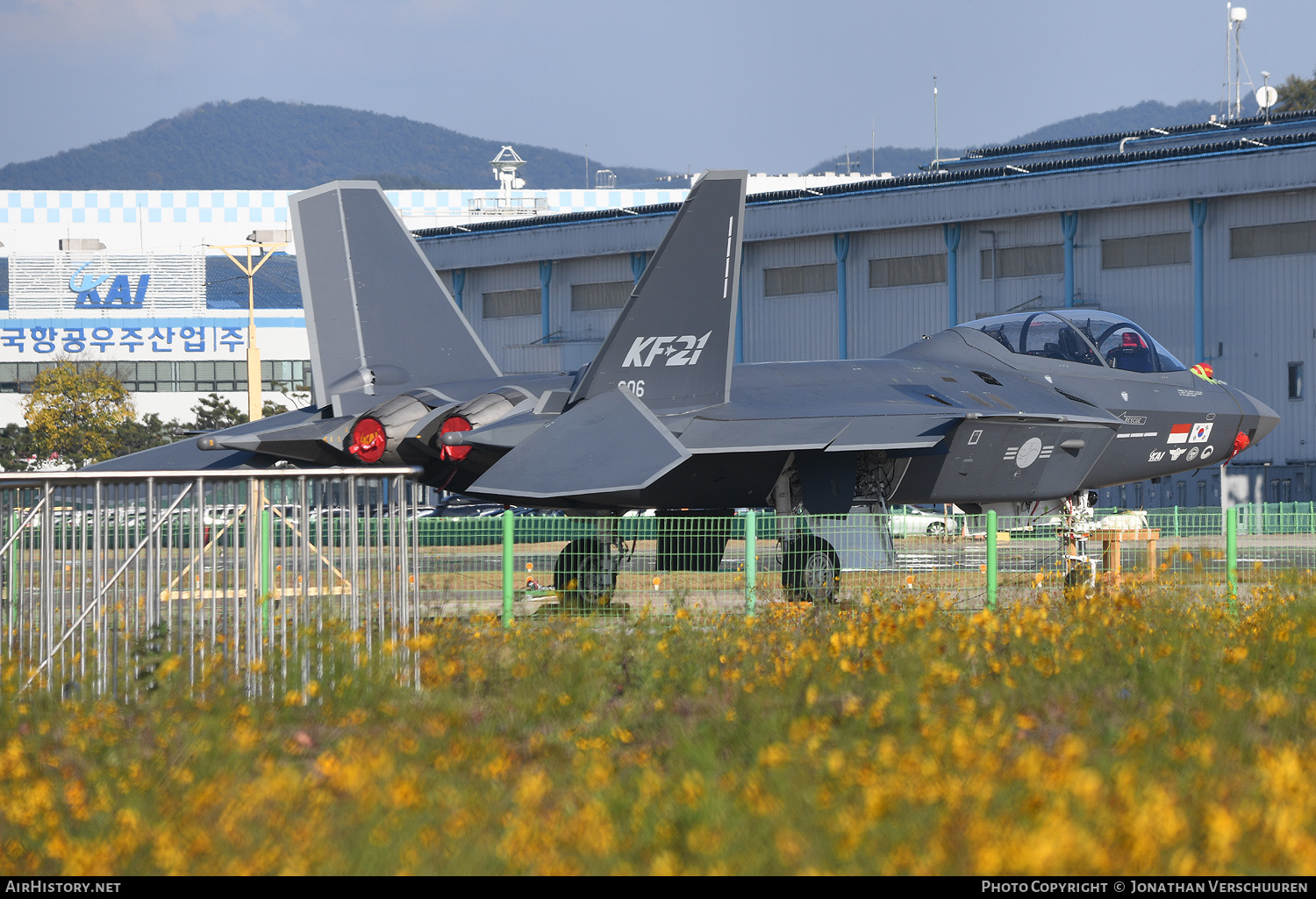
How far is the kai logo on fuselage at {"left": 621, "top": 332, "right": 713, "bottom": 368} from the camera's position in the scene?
464 inches

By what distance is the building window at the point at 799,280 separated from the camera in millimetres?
40156

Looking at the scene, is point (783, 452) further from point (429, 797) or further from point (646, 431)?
point (429, 797)

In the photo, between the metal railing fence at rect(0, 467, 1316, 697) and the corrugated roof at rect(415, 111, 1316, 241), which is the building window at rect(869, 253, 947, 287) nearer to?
the corrugated roof at rect(415, 111, 1316, 241)

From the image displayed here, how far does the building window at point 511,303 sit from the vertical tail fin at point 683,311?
113 ft

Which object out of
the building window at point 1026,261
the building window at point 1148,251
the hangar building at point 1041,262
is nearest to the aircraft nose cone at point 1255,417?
the hangar building at point 1041,262

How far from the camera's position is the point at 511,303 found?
46.8 metres

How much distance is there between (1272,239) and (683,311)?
1079 inches

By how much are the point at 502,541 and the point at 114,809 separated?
25.9 feet

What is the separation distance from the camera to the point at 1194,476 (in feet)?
116

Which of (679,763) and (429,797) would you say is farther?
(679,763)

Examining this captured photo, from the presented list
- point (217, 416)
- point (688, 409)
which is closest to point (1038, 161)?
point (217, 416)

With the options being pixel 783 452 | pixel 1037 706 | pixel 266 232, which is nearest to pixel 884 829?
pixel 1037 706

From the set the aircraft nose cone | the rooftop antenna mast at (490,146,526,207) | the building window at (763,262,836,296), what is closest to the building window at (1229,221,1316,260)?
the building window at (763,262,836,296)

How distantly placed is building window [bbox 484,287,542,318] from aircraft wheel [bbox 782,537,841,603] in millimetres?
34064
